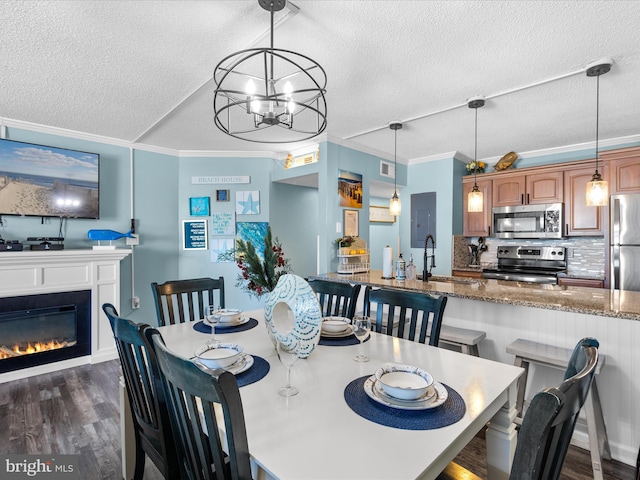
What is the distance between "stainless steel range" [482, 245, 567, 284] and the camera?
3.92 m

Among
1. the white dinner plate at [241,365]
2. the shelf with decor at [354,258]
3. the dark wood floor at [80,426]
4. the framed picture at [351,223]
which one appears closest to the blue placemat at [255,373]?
the white dinner plate at [241,365]

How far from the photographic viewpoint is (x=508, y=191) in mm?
4258

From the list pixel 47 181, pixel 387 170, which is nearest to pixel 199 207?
pixel 47 181

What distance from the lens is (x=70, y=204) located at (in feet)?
10.7

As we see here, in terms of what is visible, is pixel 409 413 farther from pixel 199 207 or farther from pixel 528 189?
pixel 528 189

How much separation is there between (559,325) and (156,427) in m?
2.21

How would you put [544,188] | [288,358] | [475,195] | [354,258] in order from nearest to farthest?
[288,358] → [475,195] → [354,258] → [544,188]

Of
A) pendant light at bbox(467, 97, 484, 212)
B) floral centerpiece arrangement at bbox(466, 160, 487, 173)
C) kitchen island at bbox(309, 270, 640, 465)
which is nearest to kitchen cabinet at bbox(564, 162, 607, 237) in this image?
floral centerpiece arrangement at bbox(466, 160, 487, 173)

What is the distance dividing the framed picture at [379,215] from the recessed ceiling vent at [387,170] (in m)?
1.41

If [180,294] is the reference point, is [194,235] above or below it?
above

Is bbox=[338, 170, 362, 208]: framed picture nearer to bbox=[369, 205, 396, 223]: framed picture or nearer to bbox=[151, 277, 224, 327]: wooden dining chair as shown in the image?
bbox=[151, 277, 224, 327]: wooden dining chair

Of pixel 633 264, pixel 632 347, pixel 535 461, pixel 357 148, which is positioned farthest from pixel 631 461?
pixel 357 148

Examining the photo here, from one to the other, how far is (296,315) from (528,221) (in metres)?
4.03

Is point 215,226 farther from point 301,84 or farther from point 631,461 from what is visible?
point 631,461
